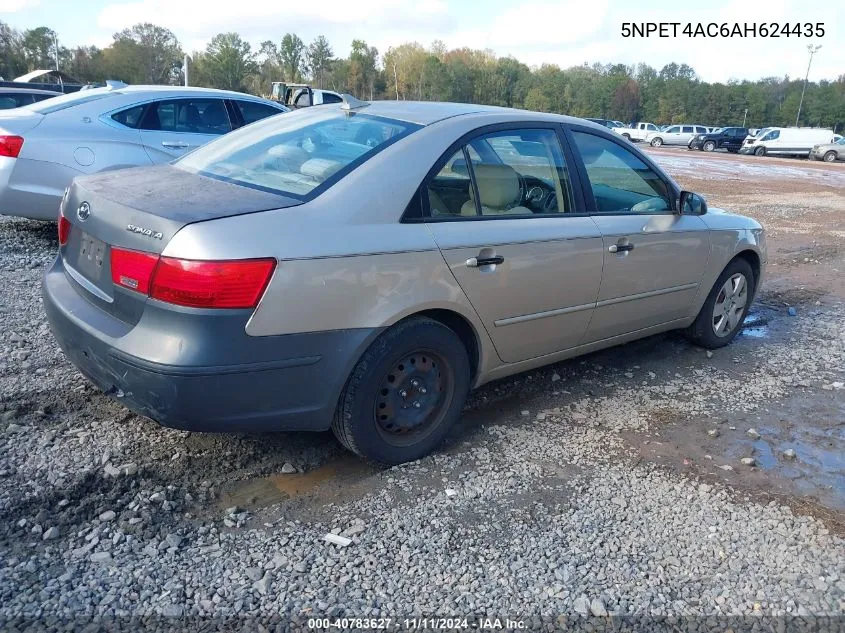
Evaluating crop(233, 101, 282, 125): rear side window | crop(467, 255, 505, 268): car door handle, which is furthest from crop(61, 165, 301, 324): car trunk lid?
crop(233, 101, 282, 125): rear side window

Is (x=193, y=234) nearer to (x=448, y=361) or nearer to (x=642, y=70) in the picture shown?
(x=448, y=361)

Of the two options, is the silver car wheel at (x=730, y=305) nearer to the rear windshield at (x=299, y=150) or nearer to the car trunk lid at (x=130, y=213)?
the rear windshield at (x=299, y=150)

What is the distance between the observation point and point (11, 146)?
6.32m

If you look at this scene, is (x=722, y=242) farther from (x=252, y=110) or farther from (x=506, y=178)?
(x=252, y=110)

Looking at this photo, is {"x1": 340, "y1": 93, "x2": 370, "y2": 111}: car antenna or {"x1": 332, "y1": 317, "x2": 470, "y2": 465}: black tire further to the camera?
{"x1": 340, "y1": 93, "x2": 370, "y2": 111}: car antenna

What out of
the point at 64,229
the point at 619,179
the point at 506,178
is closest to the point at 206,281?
the point at 64,229

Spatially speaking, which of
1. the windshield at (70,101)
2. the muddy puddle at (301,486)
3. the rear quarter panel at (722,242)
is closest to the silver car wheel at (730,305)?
the rear quarter panel at (722,242)

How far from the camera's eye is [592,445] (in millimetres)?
3826

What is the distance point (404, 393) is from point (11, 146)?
4914 mm

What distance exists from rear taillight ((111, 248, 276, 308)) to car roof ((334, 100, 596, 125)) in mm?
1325

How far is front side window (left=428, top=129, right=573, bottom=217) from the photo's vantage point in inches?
136

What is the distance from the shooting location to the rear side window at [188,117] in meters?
7.16

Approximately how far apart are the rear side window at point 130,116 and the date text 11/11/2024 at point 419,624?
231 inches

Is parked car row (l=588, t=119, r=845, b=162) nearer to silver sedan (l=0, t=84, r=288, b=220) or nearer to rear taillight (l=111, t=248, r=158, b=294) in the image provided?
silver sedan (l=0, t=84, r=288, b=220)
